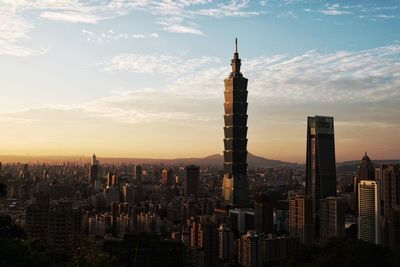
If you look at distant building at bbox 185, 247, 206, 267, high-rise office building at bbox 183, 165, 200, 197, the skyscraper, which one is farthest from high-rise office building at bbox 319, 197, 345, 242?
high-rise office building at bbox 183, 165, 200, 197

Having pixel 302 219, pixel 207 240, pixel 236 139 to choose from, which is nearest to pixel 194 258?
pixel 207 240

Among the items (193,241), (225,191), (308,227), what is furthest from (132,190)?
(193,241)

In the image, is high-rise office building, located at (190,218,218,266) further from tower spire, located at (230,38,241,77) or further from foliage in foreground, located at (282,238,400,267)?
tower spire, located at (230,38,241,77)

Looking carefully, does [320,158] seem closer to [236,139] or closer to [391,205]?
[236,139]

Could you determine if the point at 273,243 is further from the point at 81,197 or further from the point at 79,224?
the point at 81,197

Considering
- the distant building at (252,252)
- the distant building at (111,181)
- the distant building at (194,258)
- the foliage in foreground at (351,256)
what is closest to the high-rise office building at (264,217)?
the distant building at (252,252)
